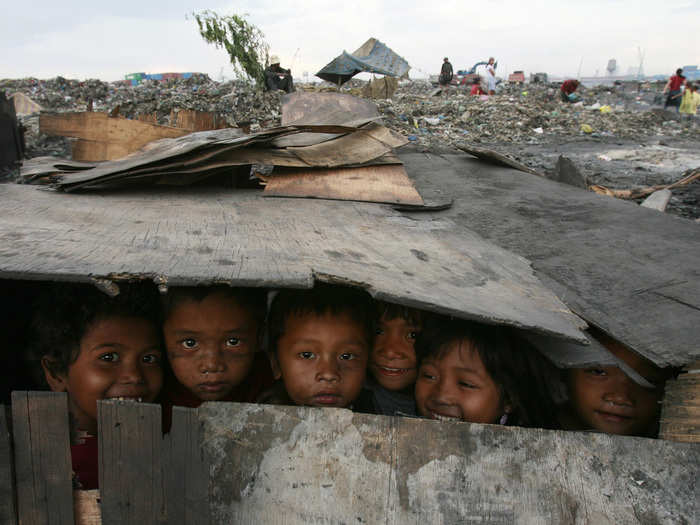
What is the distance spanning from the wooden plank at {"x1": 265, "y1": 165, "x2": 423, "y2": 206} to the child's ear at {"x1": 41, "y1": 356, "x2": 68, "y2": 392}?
3.59 feet

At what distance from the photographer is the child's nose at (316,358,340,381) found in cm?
167

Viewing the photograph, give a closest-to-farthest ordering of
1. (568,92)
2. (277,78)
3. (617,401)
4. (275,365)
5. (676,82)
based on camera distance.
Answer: (617,401), (275,365), (277,78), (676,82), (568,92)

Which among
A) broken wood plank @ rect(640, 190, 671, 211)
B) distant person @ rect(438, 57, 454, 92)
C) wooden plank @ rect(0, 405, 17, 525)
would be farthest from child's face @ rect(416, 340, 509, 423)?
Result: distant person @ rect(438, 57, 454, 92)

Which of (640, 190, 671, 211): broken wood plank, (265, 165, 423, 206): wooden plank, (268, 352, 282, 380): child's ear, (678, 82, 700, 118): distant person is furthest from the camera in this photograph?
(678, 82, 700, 118): distant person

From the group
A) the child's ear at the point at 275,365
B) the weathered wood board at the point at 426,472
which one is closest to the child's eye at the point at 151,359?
the child's ear at the point at 275,365

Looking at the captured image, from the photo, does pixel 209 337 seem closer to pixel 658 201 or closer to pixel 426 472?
pixel 426 472

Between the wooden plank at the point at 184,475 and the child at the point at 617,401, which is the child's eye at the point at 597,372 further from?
the wooden plank at the point at 184,475

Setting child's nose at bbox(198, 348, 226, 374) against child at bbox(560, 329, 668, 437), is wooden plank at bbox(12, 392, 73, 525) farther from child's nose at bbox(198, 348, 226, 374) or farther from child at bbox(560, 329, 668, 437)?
child at bbox(560, 329, 668, 437)

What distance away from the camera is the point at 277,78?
12.7m

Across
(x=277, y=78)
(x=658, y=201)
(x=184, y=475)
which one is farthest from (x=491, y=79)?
(x=184, y=475)

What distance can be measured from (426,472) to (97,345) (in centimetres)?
114

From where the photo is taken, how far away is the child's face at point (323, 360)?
5.55 feet

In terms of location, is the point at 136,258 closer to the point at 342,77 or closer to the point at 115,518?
the point at 115,518

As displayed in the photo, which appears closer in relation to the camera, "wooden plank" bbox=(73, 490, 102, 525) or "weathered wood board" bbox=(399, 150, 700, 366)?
"wooden plank" bbox=(73, 490, 102, 525)
